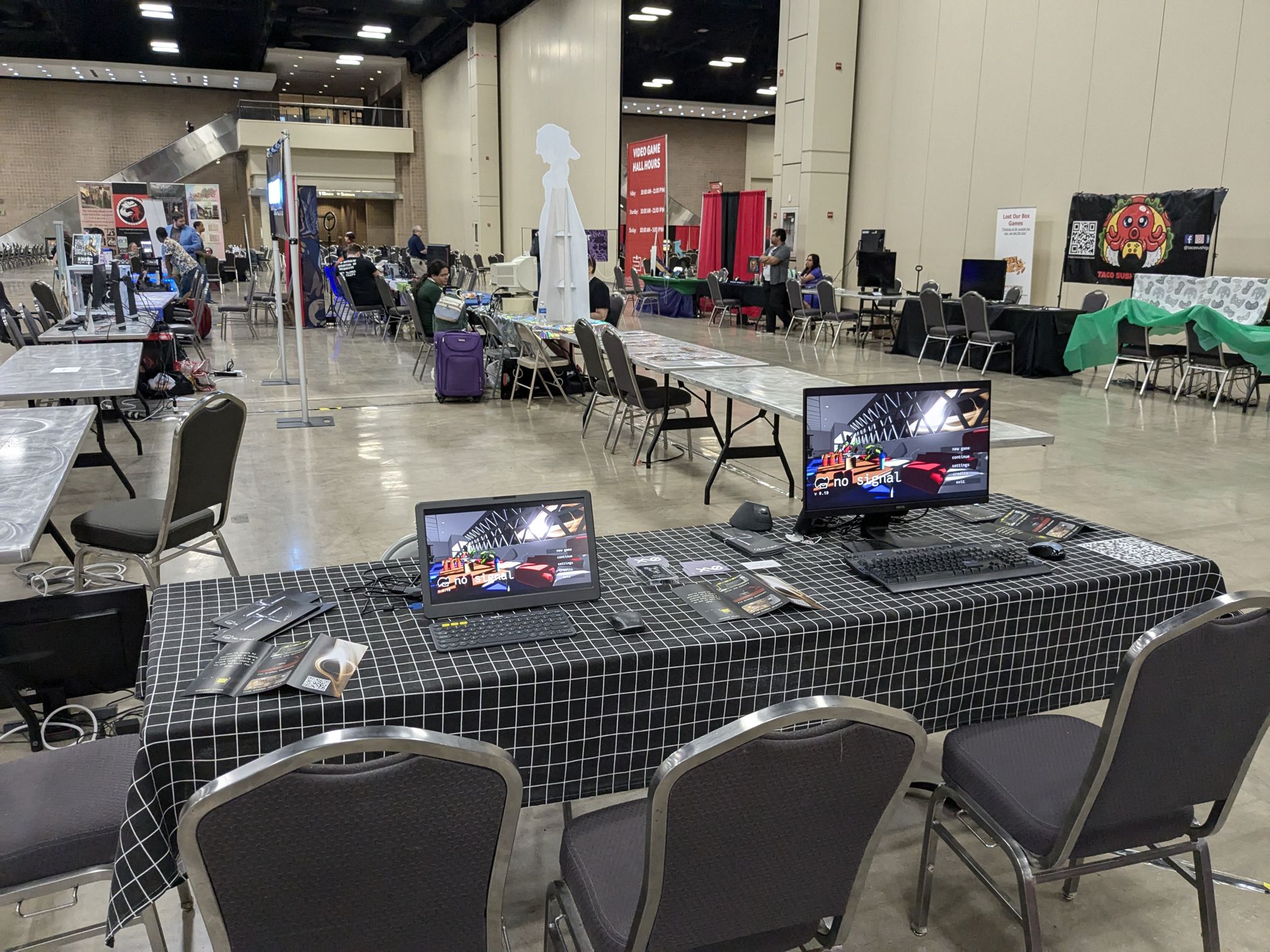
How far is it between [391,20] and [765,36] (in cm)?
865

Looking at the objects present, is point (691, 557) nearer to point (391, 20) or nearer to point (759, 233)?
point (759, 233)

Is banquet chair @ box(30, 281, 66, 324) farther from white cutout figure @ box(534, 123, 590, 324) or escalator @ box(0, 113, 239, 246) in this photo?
escalator @ box(0, 113, 239, 246)

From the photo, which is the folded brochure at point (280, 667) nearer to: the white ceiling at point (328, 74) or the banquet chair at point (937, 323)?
the banquet chair at point (937, 323)

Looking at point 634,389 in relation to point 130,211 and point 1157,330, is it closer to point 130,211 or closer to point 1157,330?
point 1157,330

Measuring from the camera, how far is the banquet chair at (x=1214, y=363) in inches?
316

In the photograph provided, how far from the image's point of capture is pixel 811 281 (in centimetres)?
1293

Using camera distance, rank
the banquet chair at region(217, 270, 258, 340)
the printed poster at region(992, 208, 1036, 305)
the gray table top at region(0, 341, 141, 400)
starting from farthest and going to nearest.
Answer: the banquet chair at region(217, 270, 258, 340) < the printed poster at region(992, 208, 1036, 305) < the gray table top at region(0, 341, 141, 400)

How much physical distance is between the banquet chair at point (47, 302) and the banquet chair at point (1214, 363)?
9.73 m

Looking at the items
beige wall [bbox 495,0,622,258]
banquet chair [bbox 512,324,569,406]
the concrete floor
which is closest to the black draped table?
the concrete floor

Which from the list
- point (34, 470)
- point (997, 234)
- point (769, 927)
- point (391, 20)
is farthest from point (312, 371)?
point (391, 20)

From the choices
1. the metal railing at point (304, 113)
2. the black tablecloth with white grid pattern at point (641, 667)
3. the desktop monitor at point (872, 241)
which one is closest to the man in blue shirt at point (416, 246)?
the desktop monitor at point (872, 241)

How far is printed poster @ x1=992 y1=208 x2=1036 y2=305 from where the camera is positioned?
36.1ft

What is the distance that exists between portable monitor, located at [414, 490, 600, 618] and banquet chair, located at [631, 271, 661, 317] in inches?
579

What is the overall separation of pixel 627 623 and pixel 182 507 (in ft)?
6.85
